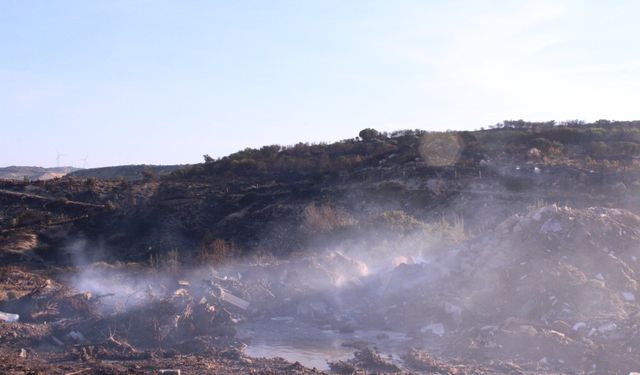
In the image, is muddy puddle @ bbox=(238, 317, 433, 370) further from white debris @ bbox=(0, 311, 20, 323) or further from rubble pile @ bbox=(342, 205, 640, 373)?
white debris @ bbox=(0, 311, 20, 323)

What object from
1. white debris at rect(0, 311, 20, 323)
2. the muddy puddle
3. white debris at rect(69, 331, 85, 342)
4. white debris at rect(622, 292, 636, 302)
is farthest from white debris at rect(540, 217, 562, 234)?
white debris at rect(0, 311, 20, 323)

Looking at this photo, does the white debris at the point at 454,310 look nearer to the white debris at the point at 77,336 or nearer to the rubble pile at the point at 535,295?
the rubble pile at the point at 535,295

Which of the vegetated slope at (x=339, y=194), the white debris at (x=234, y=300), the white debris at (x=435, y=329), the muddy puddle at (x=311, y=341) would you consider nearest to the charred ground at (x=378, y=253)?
the white debris at (x=435, y=329)

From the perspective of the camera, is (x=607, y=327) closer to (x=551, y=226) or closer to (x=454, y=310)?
(x=454, y=310)

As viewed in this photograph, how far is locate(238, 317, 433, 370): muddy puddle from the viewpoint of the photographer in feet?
34.8

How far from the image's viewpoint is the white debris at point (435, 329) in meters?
11.8

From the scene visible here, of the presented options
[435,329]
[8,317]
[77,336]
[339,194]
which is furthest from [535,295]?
[339,194]

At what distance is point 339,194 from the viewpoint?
101 ft

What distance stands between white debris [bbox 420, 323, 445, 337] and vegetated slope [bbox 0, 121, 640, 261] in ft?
20.1

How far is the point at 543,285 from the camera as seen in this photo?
39.0 ft

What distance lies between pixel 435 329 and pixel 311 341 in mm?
2219

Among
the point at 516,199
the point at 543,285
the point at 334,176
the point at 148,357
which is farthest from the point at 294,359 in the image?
the point at 334,176

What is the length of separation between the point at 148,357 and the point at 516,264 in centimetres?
700

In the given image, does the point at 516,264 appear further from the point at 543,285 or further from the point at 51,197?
the point at 51,197
